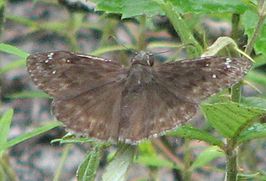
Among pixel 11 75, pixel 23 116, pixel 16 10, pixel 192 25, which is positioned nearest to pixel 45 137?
pixel 23 116

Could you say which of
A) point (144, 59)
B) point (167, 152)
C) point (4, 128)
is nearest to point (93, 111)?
point (144, 59)

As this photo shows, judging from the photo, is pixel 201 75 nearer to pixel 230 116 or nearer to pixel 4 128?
pixel 230 116

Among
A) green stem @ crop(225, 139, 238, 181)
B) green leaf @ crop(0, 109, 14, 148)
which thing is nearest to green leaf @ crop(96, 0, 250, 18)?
green stem @ crop(225, 139, 238, 181)

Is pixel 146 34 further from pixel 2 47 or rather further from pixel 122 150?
pixel 122 150

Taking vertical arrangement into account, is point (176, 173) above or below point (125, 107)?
below

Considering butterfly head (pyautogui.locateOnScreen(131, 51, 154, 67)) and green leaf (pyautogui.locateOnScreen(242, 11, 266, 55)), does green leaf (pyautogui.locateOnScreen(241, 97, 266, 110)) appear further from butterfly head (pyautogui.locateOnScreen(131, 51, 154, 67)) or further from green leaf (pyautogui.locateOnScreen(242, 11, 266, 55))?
butterfly head (pyautogui.locateOnScreen(131, 51, 154, 67))

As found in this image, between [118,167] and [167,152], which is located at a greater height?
[118,167]

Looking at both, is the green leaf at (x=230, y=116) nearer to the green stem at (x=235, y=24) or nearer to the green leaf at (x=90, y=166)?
the green leaf at (x=90, y=166)

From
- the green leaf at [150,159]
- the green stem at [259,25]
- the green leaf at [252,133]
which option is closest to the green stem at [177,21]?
the green stem at [259,25]
